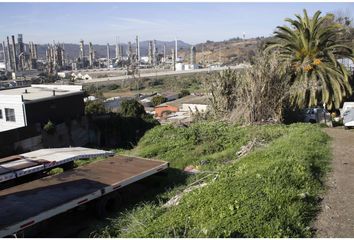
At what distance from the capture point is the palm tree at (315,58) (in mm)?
20078

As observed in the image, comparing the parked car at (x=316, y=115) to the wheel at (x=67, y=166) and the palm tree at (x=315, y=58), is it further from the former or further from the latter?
the wheel at (x=67, y=166)

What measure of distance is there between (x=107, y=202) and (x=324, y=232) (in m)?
5.49

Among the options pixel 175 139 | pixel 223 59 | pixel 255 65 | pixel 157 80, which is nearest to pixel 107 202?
pixel 175 139

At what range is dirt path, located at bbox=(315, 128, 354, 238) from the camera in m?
5.48

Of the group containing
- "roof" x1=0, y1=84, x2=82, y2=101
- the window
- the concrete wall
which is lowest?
the concrete wall

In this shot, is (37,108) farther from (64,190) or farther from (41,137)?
(64,190)

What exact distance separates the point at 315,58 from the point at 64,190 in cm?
1615

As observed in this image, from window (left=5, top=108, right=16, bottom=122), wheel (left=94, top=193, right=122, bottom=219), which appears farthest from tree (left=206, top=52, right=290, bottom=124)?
A: window (left=5, top=108, right=16, bottom=122)

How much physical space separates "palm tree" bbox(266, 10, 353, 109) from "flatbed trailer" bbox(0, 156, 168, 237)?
1184cm

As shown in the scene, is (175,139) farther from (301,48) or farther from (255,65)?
(301,48)

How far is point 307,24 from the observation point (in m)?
20.7

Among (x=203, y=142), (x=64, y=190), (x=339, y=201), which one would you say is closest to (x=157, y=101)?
(x=203, y=142)

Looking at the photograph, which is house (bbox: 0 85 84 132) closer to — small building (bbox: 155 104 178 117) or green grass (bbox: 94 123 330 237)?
green grass (bbox: 94 123 330 237)

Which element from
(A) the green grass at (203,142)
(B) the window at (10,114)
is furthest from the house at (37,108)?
(A) the green grass at (203,142)
